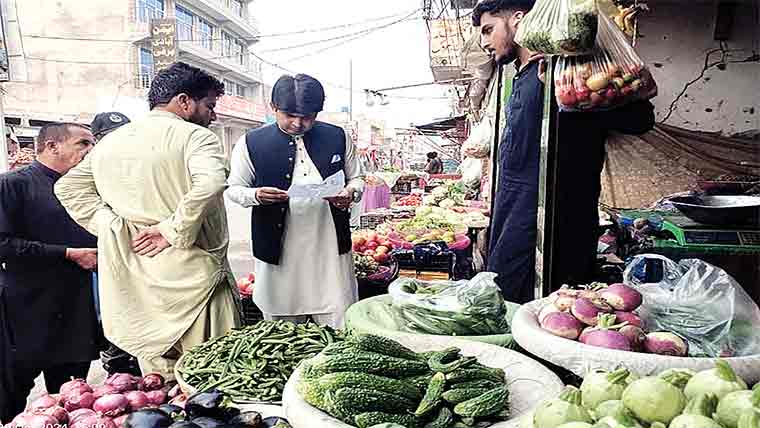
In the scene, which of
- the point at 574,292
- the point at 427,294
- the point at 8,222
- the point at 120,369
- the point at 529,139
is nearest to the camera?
the point at 574,292

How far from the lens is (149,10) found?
39.6 meters

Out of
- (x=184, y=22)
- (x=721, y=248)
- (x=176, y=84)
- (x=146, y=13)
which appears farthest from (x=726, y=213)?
(x=184, y=22)

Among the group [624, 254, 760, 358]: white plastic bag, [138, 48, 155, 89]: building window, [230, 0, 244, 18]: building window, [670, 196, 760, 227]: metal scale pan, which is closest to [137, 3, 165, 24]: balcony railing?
[138, 48, 155, 89]: building window

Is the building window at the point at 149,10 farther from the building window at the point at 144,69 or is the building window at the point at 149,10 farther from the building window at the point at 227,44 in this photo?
the building window at the point at 227,44

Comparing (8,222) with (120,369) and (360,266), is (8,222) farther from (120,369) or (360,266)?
(360,266)

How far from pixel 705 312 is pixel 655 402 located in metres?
0.90

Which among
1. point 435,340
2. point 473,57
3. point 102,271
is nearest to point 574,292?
point 435,340

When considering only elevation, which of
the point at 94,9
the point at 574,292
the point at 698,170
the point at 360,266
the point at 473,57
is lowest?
the point at 360,266

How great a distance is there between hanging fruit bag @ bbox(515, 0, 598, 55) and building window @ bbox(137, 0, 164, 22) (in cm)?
4077

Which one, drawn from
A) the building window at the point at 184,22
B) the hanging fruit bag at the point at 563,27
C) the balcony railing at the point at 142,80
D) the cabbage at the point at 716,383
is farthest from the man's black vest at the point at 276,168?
the building window at the point at 184,22

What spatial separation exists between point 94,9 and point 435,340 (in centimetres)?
4144

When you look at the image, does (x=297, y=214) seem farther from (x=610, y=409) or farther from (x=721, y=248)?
(x=610, y=409)

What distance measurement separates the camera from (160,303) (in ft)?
10.1

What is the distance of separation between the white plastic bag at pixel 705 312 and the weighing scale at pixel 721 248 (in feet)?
3.84
